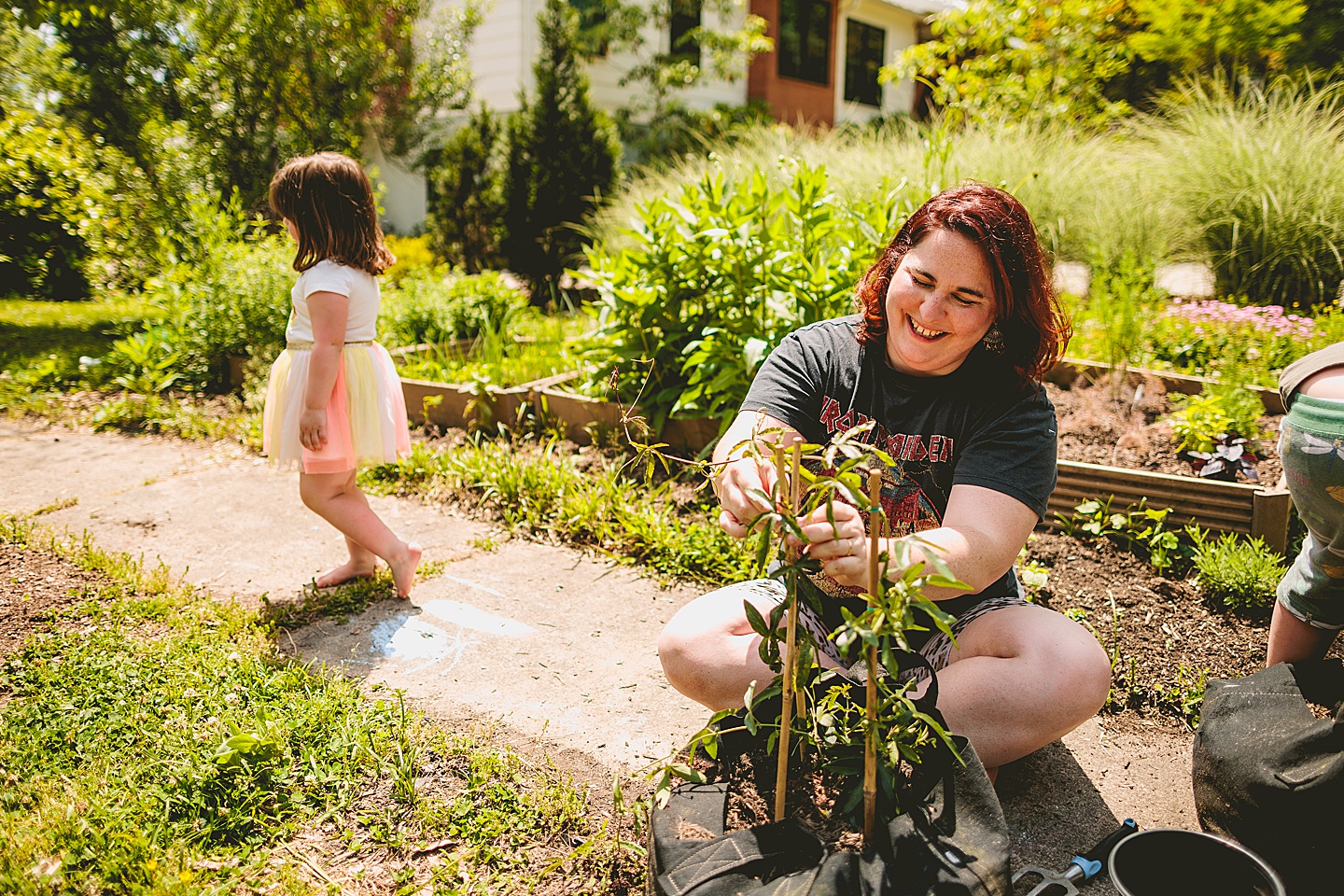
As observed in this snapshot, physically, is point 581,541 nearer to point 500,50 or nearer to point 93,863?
point 93,863

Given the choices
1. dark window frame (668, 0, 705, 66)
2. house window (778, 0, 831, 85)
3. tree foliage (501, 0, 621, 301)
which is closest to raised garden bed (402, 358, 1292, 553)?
tree foliage (501, 0, 621, 301)

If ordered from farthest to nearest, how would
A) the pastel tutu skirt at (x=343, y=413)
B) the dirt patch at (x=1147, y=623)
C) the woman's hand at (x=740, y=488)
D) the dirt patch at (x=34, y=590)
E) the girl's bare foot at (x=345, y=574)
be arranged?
the girl's bare foot at (x=345, y=574), the pastel tutu skirt at (x=343, y=413), the dirt patch at (x=34, y=590), the dirt patch at (x=1147, y=623), the woman's hand at (x=740, y=488)

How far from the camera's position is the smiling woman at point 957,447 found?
5.69 feet

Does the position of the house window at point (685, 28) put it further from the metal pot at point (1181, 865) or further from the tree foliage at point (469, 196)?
the metal pot at point (1181, 865)

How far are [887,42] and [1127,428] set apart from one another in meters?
17.6

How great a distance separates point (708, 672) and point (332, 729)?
35.5 inches

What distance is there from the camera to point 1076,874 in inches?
54.6

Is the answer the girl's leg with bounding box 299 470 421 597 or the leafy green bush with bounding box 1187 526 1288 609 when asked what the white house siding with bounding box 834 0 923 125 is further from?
the girl's leg with bounding box 299 470 421 597

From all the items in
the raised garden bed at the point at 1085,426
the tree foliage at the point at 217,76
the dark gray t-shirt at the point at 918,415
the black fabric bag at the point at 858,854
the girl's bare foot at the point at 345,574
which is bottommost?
the girl's bare foot at the point at 345,574

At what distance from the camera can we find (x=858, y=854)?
1290mm

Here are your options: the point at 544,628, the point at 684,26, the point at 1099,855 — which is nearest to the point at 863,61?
the point at 684,26

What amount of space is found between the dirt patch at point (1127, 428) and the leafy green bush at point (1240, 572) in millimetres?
538

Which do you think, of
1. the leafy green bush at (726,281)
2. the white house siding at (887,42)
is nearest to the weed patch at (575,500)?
the leafy green bush at (726,281)

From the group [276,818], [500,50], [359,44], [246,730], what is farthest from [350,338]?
[500,50]
